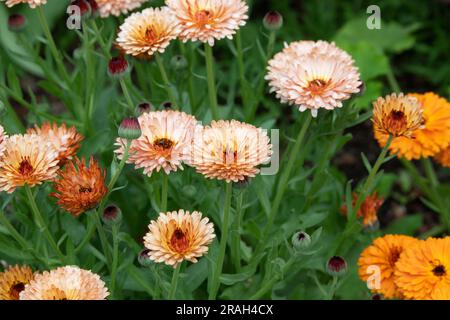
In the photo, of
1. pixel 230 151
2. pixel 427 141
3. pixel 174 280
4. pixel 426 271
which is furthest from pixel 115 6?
pixel 426 271

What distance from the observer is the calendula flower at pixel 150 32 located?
1716mm

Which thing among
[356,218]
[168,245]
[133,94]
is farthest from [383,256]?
[133,94]

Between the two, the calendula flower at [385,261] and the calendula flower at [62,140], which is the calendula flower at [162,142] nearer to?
the calendula flower at [62,140]

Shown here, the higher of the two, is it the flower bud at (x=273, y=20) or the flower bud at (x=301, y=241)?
the flower bud at (x=273, y=20)

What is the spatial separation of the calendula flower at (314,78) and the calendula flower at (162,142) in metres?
0.23

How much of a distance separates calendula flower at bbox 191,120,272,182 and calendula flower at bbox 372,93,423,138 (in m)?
0.28

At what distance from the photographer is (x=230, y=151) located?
1458 mm

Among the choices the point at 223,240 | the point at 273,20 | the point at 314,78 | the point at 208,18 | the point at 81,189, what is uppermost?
the point at 273,20

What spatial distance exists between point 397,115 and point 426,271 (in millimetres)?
337

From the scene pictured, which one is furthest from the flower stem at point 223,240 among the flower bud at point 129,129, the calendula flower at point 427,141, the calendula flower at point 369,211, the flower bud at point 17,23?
the flower bud at point 17,23

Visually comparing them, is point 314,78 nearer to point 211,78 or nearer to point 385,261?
point 211,78
